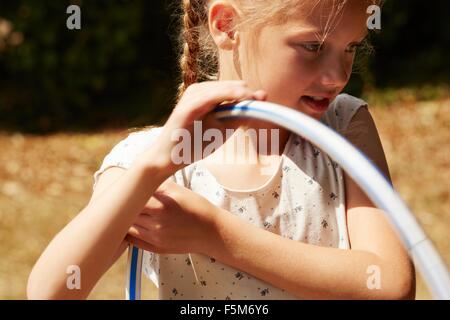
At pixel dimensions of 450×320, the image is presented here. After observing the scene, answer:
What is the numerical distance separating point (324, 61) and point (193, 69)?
1.44 feet

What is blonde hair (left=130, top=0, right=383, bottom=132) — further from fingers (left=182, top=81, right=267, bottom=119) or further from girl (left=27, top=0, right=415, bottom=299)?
fingers (left=182, top=81, right=267, bottom=119)

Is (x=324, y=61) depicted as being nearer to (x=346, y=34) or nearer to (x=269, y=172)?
(x=346, y=34)

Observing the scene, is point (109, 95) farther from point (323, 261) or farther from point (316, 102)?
point (323, 261)

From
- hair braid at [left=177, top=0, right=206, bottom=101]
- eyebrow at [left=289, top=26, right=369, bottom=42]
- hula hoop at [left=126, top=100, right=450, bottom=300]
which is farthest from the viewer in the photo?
hair braid at [left=177, top=0, right=206, bottom=101]

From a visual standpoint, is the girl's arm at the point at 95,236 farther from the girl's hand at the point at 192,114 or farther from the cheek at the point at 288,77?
the cheek at the point at 288,77

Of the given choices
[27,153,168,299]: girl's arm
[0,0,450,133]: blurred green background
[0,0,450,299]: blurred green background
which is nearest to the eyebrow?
[27,153,168,299]: girl's arm

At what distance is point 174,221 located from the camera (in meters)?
1.93

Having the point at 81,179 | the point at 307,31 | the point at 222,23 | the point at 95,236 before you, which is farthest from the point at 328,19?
the point at 81,179

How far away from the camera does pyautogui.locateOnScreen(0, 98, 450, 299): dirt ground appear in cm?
450

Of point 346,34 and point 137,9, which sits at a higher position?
point 137,9

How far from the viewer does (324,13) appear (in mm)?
2021

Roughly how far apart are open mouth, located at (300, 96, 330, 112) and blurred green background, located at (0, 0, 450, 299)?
2762 mm

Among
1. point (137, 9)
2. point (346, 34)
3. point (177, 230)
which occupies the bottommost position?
point (177, 230)
